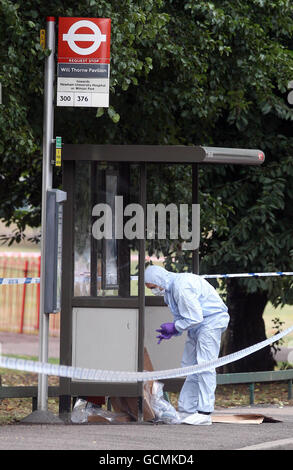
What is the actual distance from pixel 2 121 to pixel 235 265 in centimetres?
500

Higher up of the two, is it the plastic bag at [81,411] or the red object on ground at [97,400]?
the red object on ground at [97,400]

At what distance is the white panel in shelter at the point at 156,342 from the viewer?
428 inches

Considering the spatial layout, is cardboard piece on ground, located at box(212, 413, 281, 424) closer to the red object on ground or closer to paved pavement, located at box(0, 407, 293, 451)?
paved pavement, located at box(0, 407, 293, 451)

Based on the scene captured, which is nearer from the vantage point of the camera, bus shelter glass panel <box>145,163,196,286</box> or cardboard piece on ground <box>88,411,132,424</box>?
cardboard piece on ground <box>88,411,132,424</box>

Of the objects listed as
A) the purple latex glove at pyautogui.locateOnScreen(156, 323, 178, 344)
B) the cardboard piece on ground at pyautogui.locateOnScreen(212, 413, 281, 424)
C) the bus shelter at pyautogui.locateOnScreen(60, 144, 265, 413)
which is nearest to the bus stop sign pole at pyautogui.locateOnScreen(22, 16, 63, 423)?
the bus shelter at pyautogui.locateOnScreen(60, 144, 265, 413)

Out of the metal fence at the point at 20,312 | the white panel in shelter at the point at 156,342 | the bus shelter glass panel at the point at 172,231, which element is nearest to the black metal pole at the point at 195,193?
the bus shelter glass panel at the point at 172,231

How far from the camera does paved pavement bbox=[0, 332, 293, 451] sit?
8.37 meters

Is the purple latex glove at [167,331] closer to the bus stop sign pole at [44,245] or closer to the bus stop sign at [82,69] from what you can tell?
the bus stop sign pole at [44,245]

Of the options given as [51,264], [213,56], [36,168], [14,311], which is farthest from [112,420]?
[14,311]

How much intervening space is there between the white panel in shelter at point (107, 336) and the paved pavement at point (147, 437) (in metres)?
0.59

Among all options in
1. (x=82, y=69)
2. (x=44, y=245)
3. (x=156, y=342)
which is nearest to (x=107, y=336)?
(x=156, y=342)

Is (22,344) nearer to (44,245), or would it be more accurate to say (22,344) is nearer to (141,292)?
(141,292)

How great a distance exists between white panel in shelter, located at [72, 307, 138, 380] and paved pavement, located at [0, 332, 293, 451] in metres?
0.59
